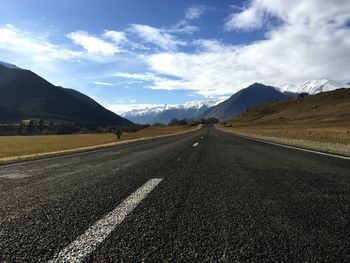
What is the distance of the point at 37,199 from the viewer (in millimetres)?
5617

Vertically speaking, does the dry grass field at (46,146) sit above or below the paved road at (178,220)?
below

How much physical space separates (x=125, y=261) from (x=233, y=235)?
1.18 m

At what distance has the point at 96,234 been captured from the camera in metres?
3.61

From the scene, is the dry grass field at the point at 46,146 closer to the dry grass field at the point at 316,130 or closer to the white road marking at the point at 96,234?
the white road marking at the point at 96,234

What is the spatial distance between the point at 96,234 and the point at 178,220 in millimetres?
981

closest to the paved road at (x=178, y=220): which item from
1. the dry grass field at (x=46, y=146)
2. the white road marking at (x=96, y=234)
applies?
the white road marking at (x=96, y=234)

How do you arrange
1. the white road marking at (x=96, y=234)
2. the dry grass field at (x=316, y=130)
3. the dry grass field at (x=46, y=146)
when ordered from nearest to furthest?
the white road marking at (x=96, y=234)
the dry grass field at (x=316, y=130)
the dry grass field at (x=46, y=146)

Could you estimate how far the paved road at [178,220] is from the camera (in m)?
3.12

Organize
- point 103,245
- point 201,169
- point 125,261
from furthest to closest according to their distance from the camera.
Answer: point 201,169 → point 103,245 → point 125,261

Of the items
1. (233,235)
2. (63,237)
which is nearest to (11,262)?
(63,237)

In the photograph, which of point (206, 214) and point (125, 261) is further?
point (206, 214)

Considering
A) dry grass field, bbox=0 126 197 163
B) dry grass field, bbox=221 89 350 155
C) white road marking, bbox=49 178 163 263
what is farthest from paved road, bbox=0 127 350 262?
dry grass field, bbox=0 126 197 163

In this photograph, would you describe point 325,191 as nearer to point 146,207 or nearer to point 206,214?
point 206,214

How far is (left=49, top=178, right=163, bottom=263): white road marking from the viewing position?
3.02 meters
